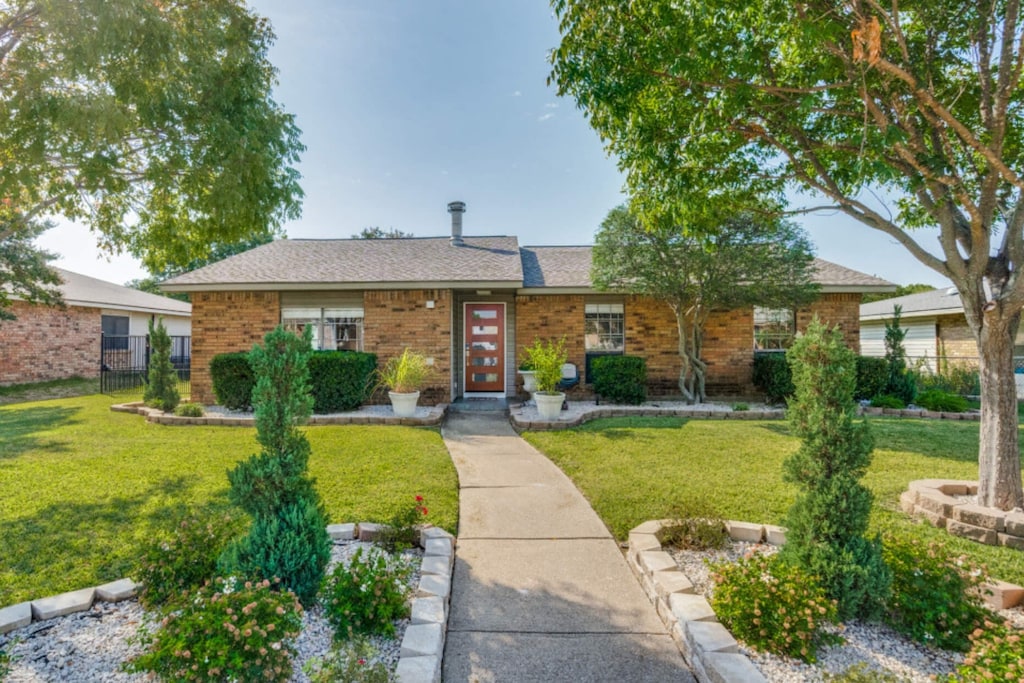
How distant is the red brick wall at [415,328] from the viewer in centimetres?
1080

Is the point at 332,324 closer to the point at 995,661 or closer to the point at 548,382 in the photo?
the point at 548,382

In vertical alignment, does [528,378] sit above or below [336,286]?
below

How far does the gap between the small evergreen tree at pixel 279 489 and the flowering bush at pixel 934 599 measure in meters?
3.31

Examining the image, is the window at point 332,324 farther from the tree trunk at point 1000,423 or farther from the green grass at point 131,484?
the tree trunk at point 1000,423

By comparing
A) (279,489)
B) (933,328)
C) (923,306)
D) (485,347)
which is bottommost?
(279,489)

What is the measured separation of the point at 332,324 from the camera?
1138cm

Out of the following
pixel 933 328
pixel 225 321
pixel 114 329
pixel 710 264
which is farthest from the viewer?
pixel 114 329

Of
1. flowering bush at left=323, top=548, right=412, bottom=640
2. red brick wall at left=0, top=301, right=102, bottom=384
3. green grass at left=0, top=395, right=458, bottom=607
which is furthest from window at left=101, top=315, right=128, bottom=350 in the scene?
flowering bush at left=323, top=548, right=412, bottom=640

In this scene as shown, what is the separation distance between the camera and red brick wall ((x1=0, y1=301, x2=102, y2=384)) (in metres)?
14.9

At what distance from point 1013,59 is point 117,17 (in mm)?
7979

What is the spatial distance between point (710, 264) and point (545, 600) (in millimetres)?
8179

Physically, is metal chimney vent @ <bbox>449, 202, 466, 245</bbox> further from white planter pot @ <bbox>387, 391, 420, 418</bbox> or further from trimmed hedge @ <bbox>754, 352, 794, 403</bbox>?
trimmed hedge @ <bbox>754, 352, 794, 403</bbox>

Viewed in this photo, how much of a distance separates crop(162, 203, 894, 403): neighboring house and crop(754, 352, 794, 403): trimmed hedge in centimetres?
43

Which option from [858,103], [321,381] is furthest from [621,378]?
[858,103]
